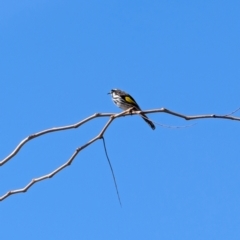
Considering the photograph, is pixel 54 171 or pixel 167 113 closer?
Answer: pixel 54 171

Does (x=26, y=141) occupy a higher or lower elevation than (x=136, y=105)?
lower

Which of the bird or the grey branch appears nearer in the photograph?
the grey branch

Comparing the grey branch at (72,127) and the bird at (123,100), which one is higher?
the bird at (123,100)

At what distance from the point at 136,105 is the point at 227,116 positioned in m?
10.6

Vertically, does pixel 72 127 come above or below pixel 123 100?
below

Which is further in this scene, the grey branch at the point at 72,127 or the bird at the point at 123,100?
the bird at the point at 123,100

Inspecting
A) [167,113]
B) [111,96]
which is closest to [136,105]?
[111,96]

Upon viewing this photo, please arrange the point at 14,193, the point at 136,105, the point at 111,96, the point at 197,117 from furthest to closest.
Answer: the point at 111,96 < the point at 136,105 < the point at 197,117 < the point at 14,193

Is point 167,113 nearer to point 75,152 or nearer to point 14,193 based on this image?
point 75,152

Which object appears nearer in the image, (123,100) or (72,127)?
(72,127)

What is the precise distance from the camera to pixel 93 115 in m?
4.51

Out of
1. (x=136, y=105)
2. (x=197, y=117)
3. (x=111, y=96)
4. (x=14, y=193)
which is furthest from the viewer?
(x=111, y=96)

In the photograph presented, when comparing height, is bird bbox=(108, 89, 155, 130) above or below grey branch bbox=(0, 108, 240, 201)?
above

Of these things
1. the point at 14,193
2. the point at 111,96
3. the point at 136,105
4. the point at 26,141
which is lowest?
the point at 14,193
